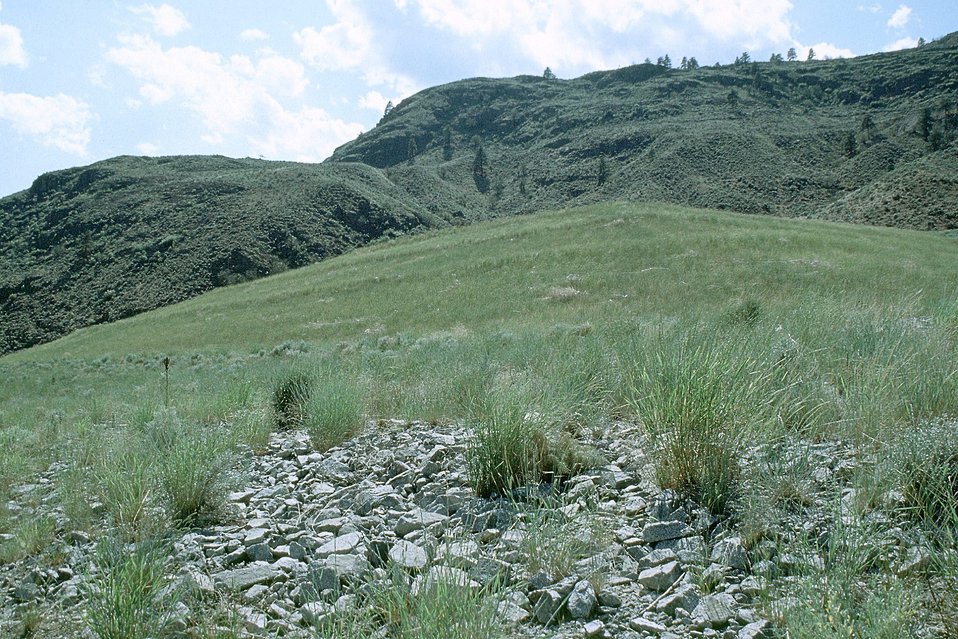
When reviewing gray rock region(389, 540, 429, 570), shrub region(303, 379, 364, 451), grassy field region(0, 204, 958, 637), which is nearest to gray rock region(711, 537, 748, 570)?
grassy field region(0, 204, 958, 637)

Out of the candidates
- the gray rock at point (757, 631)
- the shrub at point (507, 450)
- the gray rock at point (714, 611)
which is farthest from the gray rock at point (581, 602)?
the shrub at point (507, 450)

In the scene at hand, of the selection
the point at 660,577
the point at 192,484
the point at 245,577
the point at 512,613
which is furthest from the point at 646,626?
the point at 192,484

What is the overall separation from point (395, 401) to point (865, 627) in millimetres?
5741

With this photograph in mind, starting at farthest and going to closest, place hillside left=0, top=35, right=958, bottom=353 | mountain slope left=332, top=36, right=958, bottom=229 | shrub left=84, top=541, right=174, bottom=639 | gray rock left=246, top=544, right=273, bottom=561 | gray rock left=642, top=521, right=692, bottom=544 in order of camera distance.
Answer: mountain slope left=332, top=36, right=958, bottom=229, hillside left=0, top=35, right=958, bottom=353, gray rock left=246, top=544, right=273, bottom=561, gray rock left=642, top=521, right=692, bottom=544, shrub left=84, top=541, right=174, bottom=639

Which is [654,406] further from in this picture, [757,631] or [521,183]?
[521,183]

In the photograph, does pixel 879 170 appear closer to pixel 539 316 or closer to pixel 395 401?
pixel 539 316

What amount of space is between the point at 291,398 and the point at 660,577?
19.8 ft

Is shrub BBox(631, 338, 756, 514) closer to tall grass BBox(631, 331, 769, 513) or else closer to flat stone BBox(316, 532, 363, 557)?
tall grass BBox(631, 331, 769, 513)

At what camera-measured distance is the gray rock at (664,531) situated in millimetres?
3328

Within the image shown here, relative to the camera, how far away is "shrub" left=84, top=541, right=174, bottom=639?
8.79 ft

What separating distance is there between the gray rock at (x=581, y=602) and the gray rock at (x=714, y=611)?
0.45 metres

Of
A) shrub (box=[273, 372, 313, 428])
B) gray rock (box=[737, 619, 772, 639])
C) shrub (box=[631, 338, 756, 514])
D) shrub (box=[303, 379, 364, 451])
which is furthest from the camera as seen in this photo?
shrub (box=[273, 372, 313, 428])

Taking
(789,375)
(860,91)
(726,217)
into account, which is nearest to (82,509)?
(789,375)

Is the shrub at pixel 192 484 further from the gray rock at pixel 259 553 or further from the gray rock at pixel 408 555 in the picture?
the gray rock at pixel 408 555
